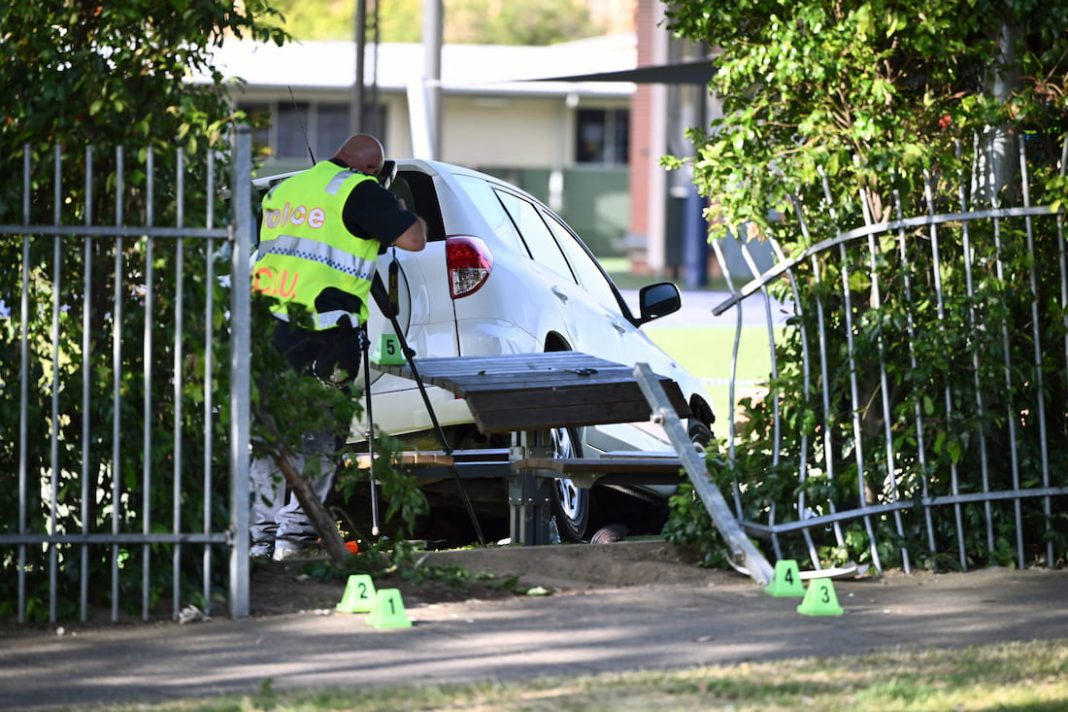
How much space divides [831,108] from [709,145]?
534 mm

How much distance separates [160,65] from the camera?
659cm

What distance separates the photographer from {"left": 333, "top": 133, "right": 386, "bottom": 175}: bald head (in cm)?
830

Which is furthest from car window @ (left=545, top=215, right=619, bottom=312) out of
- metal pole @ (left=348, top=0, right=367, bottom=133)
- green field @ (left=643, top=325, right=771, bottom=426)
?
metal pole @ (left=348, top=0, right=367, bottom=133)

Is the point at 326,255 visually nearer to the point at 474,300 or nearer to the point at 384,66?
the point at 474,300

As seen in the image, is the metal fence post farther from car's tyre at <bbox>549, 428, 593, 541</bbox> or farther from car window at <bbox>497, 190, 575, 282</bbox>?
car window at <bbox>497, 190, 575, 282</bbox>

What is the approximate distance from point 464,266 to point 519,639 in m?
3.23

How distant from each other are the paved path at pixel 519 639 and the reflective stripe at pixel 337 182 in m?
2.21

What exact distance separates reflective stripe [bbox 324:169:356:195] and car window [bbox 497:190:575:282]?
1776 millimetres

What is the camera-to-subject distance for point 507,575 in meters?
7.08

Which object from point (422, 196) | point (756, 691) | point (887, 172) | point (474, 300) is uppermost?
point (422, 196)

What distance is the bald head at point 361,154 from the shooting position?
27.2 feet

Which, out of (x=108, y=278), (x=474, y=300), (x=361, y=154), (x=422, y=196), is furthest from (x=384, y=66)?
(x=108, y=278)

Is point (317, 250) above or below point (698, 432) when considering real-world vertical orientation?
above

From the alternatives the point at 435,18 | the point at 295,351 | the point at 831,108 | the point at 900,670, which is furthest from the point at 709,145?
the point at 435,18
